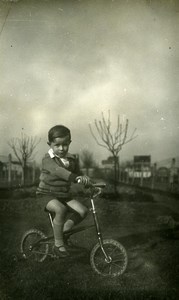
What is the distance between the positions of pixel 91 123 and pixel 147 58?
884mm

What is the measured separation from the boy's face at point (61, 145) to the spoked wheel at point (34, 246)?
0.81 metres

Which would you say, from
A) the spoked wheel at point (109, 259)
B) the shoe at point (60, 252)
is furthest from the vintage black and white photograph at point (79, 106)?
the spoked wheel at point (109, 259)

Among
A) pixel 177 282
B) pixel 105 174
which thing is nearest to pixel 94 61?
pixel 105 174

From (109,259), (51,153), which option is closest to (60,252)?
(109,259)

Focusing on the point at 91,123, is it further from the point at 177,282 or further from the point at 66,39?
the point at 177,282

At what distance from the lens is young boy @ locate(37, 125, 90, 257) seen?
258cm

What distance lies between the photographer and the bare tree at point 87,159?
9.16 ft

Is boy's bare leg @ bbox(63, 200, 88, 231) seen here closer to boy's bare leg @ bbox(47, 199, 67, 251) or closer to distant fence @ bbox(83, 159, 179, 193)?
boy's bare leg @ bbox(47, 199, 67, 251)

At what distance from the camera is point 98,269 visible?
245cm

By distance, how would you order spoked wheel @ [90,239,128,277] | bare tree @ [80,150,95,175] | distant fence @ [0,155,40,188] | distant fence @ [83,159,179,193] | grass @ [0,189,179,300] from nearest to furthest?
grass @ [0,189,179,300] → spoked wheel @ [90,239,128,277] → bare tree @ [80,150,95,175] → distant fence @ [0,155,40,188] → distant fence @ [83,159,179,193]

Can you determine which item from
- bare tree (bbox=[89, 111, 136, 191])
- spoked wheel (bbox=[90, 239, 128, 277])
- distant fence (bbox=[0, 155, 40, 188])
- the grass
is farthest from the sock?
bare tree (bbox=[89, 111, 136, 191])

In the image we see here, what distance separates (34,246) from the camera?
2.76 m

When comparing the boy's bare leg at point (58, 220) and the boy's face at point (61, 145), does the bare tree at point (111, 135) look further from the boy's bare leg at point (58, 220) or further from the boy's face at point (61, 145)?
the boy's bare leg at point (58, 220)

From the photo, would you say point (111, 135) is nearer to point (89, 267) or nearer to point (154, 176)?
point (89, 267)
